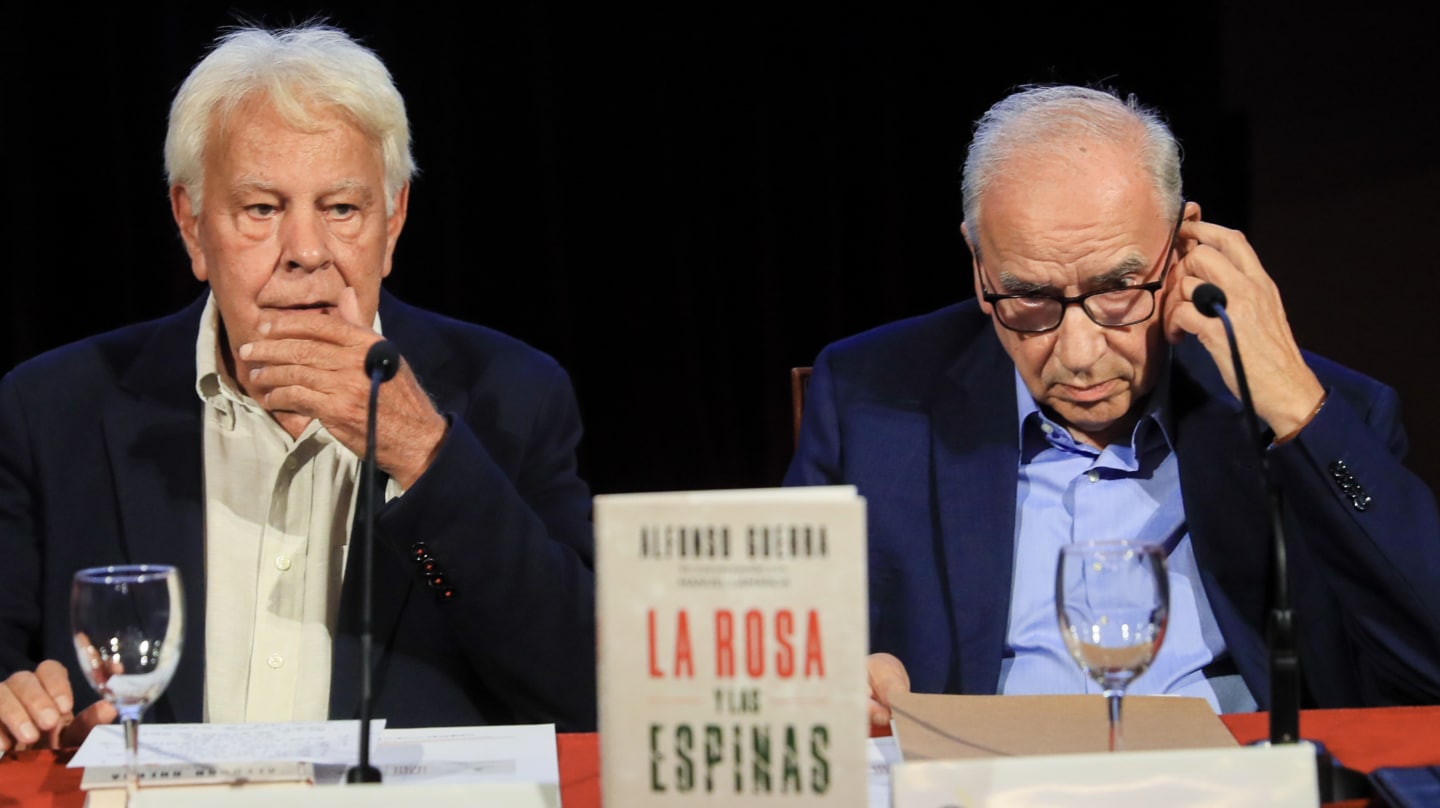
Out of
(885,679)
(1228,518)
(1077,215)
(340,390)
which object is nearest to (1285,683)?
(885,679)

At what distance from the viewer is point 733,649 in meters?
1.00

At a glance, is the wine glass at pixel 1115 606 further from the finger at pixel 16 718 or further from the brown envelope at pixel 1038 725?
the finger at pixel 16 718

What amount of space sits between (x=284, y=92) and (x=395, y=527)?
0.62 metres

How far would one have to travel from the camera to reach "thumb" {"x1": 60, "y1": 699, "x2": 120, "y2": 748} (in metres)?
1.52

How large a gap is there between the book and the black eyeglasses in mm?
964

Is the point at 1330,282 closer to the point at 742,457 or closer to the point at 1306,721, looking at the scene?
the point at 742,457

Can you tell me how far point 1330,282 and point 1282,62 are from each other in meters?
0.62

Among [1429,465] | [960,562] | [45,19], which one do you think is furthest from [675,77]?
[1429,465]

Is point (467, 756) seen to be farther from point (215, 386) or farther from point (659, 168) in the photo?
point (659, 168)

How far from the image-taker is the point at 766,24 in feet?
12.1

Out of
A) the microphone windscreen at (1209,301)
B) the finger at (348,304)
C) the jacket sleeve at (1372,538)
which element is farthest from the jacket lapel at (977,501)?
the finger at (348,304)

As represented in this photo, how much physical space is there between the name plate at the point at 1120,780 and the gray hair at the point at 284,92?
4.14 ft

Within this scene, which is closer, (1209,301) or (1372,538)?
(1209,301)

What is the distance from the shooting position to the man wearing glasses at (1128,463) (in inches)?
69.5
